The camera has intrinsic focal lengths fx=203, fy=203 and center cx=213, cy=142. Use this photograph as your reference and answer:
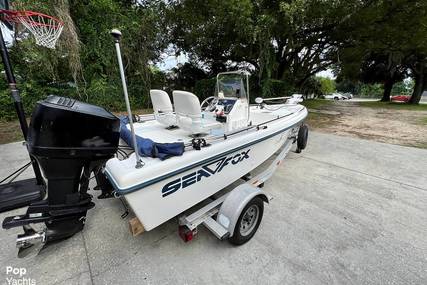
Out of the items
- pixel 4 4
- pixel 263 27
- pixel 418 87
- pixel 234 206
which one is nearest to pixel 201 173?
pixel 234 206

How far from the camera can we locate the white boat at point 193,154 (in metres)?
1.53

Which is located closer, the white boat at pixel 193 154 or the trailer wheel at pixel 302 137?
the white boat at pixel 193 154

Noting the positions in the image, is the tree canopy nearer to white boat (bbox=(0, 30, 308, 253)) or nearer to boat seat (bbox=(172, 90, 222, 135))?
boat seat (bbox=(172, 90, 222, 135))

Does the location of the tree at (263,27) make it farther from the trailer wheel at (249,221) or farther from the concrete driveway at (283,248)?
the trailer wheel at (249,221)

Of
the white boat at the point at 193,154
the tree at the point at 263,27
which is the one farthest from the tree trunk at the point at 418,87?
the white boat at the point at 193,154

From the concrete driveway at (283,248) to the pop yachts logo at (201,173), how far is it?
60 cm

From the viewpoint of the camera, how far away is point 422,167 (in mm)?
3436

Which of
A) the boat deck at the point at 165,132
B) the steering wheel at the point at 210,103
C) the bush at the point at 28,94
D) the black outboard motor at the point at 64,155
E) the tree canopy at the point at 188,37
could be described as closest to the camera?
the black outboard motor at the point at 64,155

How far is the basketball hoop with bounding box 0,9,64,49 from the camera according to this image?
6.41 ft

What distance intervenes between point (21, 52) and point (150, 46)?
4.88m

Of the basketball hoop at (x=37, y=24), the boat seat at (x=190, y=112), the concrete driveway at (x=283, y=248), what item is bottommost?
the concrete driveway at (x=283, y=248)

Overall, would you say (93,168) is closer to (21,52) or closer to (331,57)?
(21,52)

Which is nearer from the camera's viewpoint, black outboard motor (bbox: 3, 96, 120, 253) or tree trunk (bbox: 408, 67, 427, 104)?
black outboard motor (bbox: 3, 96, 120, 253)

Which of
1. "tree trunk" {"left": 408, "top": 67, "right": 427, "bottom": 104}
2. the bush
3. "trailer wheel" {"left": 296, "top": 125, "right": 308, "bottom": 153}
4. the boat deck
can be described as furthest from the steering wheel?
"tree trunk" {"left": 408, "top": 67, "right": 427, "bottom": 104}
